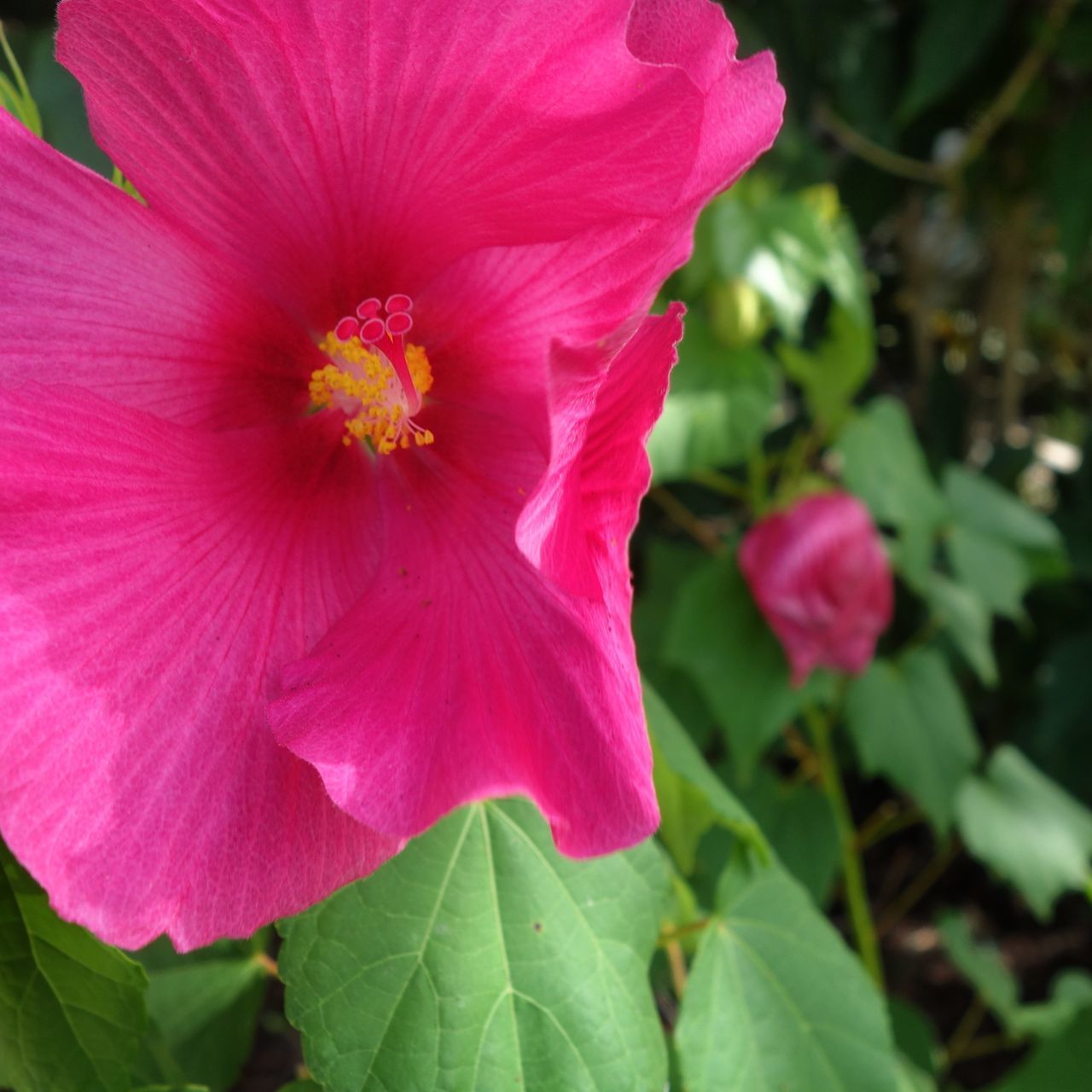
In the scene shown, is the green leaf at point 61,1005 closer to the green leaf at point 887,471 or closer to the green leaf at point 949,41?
the green leaf at point 887,471

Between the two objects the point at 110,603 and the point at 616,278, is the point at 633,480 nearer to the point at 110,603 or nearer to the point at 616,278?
the point at 616,278

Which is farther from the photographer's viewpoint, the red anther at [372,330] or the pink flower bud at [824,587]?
the pink flower bud at [824,587]

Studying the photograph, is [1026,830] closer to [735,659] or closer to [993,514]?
[993,514]

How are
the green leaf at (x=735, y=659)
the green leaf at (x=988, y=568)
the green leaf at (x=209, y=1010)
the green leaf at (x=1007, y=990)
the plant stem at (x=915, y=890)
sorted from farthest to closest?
1. the plant stem at (x=915, y=890)
2. the green leaf at (x=1007, y=990)
3. the green leaf at (x=988, y=568)
4. the green leaf at (x=735, y=659)
5. the green leaf at (x=209, y=1010)

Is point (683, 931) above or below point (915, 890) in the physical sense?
above

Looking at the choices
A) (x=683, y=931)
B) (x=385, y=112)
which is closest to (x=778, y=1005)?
(x=683, y=931)

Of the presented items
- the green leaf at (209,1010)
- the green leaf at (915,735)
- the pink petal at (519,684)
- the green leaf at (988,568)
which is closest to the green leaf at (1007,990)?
the green leaf at (915,735)

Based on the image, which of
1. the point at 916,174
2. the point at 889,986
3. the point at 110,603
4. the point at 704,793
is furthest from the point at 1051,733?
the point at 110,603
